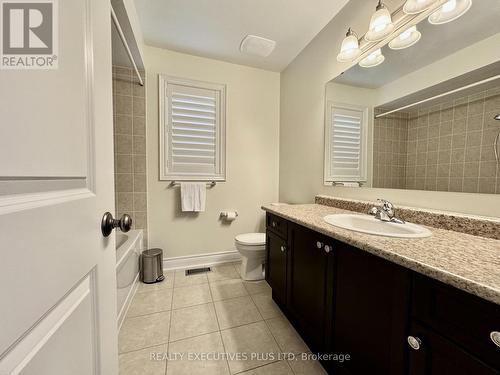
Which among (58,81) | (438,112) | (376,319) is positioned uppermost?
(438,112)

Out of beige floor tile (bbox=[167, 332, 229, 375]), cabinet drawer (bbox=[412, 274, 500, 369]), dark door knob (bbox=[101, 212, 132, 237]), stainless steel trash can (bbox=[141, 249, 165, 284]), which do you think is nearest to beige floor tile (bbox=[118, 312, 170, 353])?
beige floor tile (bbox=[167, 332, 229, 375])

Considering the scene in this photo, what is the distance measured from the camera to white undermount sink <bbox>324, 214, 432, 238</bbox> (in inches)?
38.1

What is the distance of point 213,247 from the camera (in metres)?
2.50

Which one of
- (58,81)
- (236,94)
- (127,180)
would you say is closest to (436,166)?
(58,81)

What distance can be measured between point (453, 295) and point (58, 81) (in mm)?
1090

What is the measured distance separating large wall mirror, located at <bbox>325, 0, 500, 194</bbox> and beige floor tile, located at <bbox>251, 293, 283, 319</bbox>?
1.19m

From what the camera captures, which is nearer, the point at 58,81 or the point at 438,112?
the point at 58,81

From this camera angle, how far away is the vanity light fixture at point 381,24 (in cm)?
126

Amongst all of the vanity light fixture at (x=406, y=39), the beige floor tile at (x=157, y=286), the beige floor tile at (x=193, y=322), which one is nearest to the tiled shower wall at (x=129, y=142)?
the beige floor tile at (x=157, y=286)

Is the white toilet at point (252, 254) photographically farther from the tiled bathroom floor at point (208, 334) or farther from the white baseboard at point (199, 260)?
the white baseboard at point (199, 260)

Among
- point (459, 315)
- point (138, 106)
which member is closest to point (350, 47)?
point (459, 315)

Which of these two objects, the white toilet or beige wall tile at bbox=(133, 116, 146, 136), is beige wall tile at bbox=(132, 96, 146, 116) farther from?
the white toilet

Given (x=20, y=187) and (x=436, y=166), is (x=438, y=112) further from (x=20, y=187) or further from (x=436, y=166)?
(x=20, y=187)

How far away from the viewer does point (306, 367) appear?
45.9 inches
